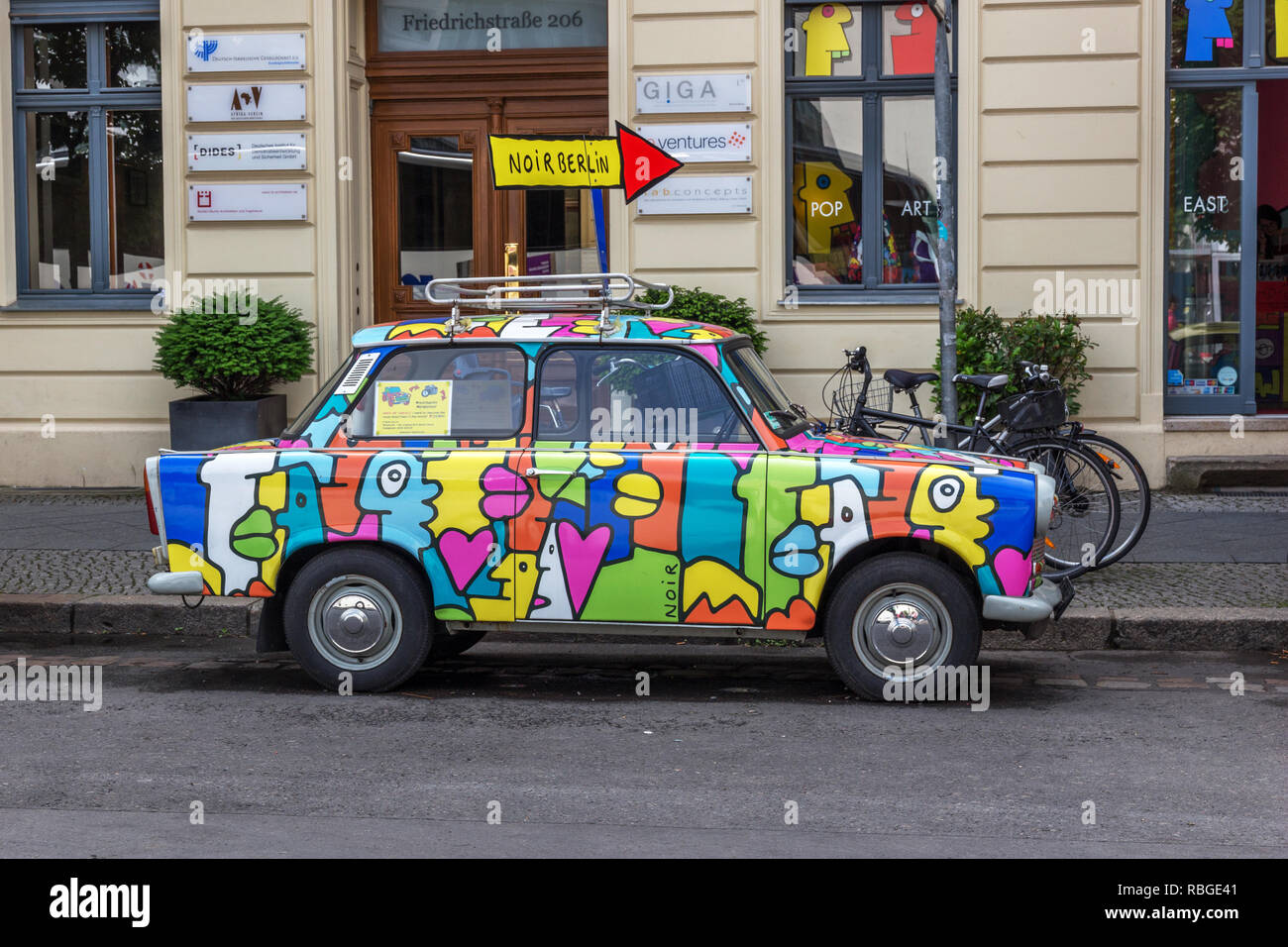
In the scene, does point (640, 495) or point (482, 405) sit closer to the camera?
point (640, 495)

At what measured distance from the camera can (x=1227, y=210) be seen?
12.6 metres

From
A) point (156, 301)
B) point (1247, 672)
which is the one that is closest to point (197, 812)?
point (1247, 672)

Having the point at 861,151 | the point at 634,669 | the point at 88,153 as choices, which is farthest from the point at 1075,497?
the point at 88,153

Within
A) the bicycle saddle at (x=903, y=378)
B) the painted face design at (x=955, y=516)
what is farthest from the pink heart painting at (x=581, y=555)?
the bicycle saddle at (x=903, y=378)

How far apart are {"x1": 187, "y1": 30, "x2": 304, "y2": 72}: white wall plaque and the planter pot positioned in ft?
9.16

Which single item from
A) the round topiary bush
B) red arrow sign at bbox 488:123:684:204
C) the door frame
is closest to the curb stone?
red arrow sign at bbox 488:123:684:204

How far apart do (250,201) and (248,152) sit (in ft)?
1.33

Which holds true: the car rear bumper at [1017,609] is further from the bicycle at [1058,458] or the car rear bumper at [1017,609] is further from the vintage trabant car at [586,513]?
the bicycle at [1058,458]

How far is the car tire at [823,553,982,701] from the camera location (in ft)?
20.8

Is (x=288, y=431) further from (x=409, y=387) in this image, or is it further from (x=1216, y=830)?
(x=1216, y=830)

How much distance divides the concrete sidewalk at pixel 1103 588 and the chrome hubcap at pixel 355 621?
1.72 meters

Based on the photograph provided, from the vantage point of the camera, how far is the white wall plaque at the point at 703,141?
12469mm

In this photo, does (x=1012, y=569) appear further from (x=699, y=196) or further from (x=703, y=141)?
(x=703, y=141)
